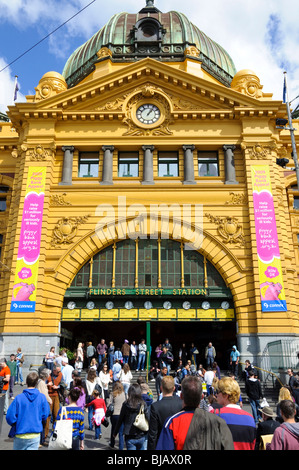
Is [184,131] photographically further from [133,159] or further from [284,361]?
[284,361]

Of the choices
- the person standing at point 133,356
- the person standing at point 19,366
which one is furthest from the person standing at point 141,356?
the person standing at point 19,366

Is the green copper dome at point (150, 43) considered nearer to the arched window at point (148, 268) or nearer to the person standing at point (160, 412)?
the arched window at point (148, 268)

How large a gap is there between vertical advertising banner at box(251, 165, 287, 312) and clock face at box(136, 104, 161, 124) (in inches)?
335

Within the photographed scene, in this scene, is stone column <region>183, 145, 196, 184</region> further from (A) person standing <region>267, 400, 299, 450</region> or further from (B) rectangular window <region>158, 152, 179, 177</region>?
(A) person standing <region>267, 400, 299, 450</region>

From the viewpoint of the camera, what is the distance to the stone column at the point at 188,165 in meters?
29.5

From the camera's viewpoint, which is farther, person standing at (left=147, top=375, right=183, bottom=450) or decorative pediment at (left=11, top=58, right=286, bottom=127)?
decorative pediment at (left=11, top=58, right=286, bottom=127)

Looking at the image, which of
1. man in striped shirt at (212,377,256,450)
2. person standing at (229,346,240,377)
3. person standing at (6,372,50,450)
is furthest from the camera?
person standing at (229,346,240,377)

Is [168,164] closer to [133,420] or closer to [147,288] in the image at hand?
[147,288]

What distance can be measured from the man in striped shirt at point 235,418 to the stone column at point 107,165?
24995 millimetres

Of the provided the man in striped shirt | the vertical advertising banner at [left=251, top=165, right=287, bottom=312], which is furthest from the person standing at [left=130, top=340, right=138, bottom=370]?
the man in striped shirt

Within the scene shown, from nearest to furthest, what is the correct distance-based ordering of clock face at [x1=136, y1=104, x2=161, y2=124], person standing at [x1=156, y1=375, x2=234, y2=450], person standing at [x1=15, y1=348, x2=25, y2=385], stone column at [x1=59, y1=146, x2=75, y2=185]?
person standing at [x1=156, y1=375, x2=234, y2=450]
person standing at [x1=15, y1=348, x2=25, y2=385]
stone column at [x1=59, y1=146, x2=75, y2=185]
clock face at [x1=136, y1=104, x2=161, y2=124]

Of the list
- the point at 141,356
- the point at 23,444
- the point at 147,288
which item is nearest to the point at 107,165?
the point at 147,288

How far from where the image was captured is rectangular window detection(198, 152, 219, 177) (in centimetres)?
3041

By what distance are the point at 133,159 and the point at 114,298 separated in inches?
422
